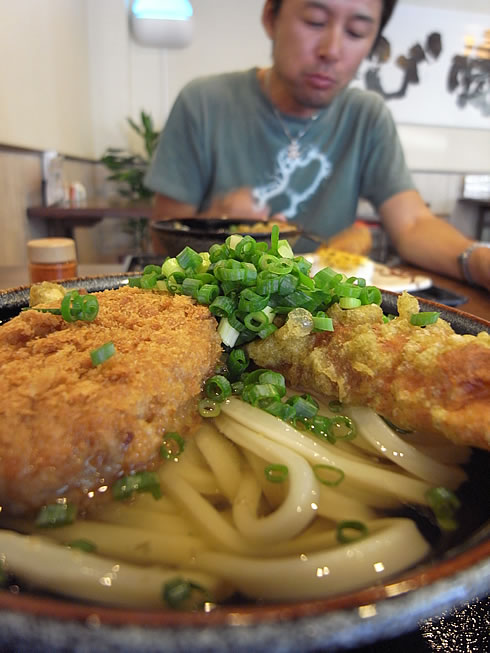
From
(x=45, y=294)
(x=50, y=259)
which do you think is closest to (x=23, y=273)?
(x=50, y=259)

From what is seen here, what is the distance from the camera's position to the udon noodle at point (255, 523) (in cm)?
58

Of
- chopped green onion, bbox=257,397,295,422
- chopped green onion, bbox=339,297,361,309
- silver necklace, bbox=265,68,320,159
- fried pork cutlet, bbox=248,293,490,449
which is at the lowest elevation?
chopped green onion, bbox=257,397,295,422

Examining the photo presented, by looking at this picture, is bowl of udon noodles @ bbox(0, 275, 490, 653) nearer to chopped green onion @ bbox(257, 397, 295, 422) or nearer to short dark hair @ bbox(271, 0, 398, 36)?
chopped green onion @ bbox(257, 397, 295, 422)

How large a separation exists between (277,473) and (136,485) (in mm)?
234

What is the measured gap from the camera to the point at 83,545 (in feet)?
2.07

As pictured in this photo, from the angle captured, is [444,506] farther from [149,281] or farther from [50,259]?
[50,259]

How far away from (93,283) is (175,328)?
548 mm

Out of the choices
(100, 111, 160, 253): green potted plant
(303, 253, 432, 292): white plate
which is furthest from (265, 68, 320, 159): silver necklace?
(100, 111, 160, 253): green potted plant

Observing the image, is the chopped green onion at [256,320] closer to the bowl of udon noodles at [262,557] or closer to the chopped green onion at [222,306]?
the chopped green onion at [222,306]

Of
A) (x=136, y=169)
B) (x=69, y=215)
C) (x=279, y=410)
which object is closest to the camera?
(x=279, y=410)

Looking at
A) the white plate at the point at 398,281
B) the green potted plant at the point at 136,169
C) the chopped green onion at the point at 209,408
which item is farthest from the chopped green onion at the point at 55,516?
the green potted plant at the point at 136,169

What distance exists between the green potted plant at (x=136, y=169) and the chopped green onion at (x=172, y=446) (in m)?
6.61

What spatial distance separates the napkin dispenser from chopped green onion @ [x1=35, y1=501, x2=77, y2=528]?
7.45 meters

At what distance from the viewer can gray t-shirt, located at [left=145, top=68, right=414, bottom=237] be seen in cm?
349
